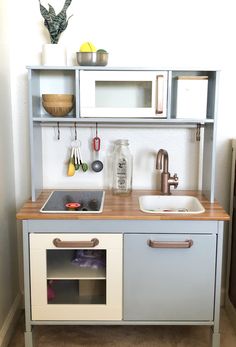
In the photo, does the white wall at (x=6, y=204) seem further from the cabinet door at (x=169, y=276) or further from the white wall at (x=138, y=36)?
the cabinet door at (x=169, y=276)

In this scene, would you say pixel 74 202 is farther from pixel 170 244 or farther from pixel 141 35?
pixel 141 35

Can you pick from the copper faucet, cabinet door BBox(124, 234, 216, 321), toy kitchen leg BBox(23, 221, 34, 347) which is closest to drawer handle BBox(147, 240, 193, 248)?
cabinet door BBox(124, 234, 216, 321)

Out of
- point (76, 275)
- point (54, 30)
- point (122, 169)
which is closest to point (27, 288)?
point (76, 275)

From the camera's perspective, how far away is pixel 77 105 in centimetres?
215

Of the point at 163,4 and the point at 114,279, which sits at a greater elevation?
the point at 163,4

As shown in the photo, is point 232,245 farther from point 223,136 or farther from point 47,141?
point 47,141

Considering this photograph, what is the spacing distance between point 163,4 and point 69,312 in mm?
1736

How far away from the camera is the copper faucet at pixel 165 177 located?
2324 millimetres

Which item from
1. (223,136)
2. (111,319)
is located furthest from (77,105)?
(111,319)

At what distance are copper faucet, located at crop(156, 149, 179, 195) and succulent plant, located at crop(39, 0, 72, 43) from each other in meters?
0.85

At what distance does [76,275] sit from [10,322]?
58 centimetres

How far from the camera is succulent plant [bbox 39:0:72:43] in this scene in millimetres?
2215

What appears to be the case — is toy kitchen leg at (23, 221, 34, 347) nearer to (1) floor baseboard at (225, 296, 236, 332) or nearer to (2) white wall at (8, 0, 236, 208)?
(2) white wall at (8, 0, 236, 208)

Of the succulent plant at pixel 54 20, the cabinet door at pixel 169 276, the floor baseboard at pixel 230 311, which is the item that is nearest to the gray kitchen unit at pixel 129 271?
the cabinet door at pixel 169 276
